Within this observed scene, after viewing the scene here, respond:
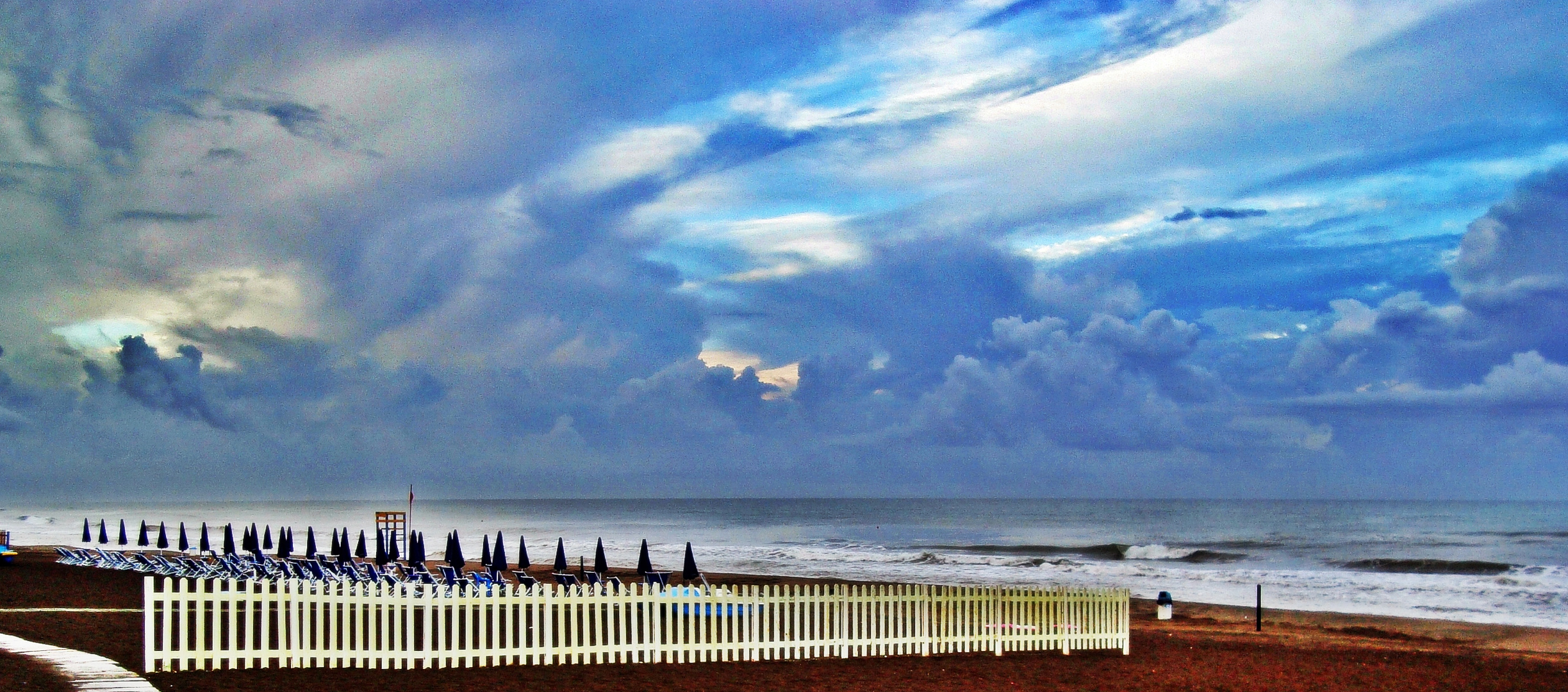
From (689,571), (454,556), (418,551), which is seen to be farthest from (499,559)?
(689,571)

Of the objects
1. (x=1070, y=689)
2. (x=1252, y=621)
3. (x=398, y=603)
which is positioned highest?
(x=398, y=603)

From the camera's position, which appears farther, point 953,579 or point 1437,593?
point 953,579

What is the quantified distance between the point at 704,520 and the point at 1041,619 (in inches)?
4427

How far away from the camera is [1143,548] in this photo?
196 ft

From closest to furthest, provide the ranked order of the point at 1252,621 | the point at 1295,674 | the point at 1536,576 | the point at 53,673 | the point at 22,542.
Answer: the point at 53,673 < the point at 1295,674 < the point at 1252,621 < the point at 1536,576 < the point at 22,542

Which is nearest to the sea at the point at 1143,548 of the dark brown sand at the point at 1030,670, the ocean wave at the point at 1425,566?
the ocean wave at the point at 1425,566

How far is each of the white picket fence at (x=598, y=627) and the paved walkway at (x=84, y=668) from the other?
447mm

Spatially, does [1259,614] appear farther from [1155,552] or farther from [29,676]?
[1155,552]

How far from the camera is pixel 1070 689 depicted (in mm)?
12477

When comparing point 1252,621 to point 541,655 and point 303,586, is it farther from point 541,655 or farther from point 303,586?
point 303,586

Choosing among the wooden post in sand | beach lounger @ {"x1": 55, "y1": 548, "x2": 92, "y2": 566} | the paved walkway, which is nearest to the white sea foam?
the wooden post in sand

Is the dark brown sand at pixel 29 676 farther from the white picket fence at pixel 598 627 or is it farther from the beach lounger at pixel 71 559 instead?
the beach lounger at pixel 71 559

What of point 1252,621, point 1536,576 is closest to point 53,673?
point 1252,621

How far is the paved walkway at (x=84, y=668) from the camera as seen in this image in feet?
34.2
